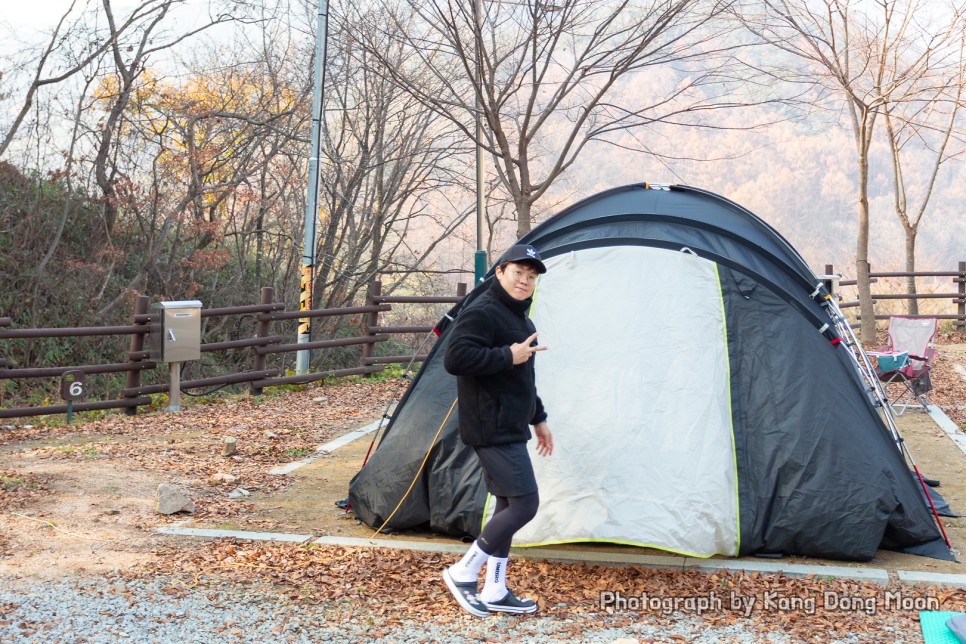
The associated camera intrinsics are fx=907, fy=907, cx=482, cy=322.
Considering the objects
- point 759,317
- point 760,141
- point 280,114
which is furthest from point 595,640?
point 760,141

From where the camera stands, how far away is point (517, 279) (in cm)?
413

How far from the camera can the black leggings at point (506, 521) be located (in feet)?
13.5

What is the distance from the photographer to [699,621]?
4.13 metres

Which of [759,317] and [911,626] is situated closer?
[911,626]

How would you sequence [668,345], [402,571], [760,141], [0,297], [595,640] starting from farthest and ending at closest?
[760,141]
[0,297]
[668,345]
[402,571]
[595,640]

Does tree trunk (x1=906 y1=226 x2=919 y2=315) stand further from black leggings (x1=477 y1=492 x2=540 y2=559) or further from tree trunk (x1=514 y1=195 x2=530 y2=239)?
black leggings (x1=477 y1=492 x2=540 y2=559)

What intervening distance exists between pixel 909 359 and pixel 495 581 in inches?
254

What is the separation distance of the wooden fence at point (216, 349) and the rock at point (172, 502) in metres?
Answer: 2.35

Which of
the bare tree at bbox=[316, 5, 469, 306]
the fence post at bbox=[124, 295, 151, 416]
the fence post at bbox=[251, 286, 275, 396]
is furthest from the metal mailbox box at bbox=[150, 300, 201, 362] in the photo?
the bare tree at bbox=[316, 5, 469, 306]

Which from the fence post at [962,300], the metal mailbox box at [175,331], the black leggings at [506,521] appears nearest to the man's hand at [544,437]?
the black leggings at [506,521]

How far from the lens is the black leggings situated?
13.5 ft

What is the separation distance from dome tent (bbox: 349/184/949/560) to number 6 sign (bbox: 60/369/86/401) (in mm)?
4597

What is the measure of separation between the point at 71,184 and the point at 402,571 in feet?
37.7

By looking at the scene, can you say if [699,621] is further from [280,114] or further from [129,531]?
[280,114]
